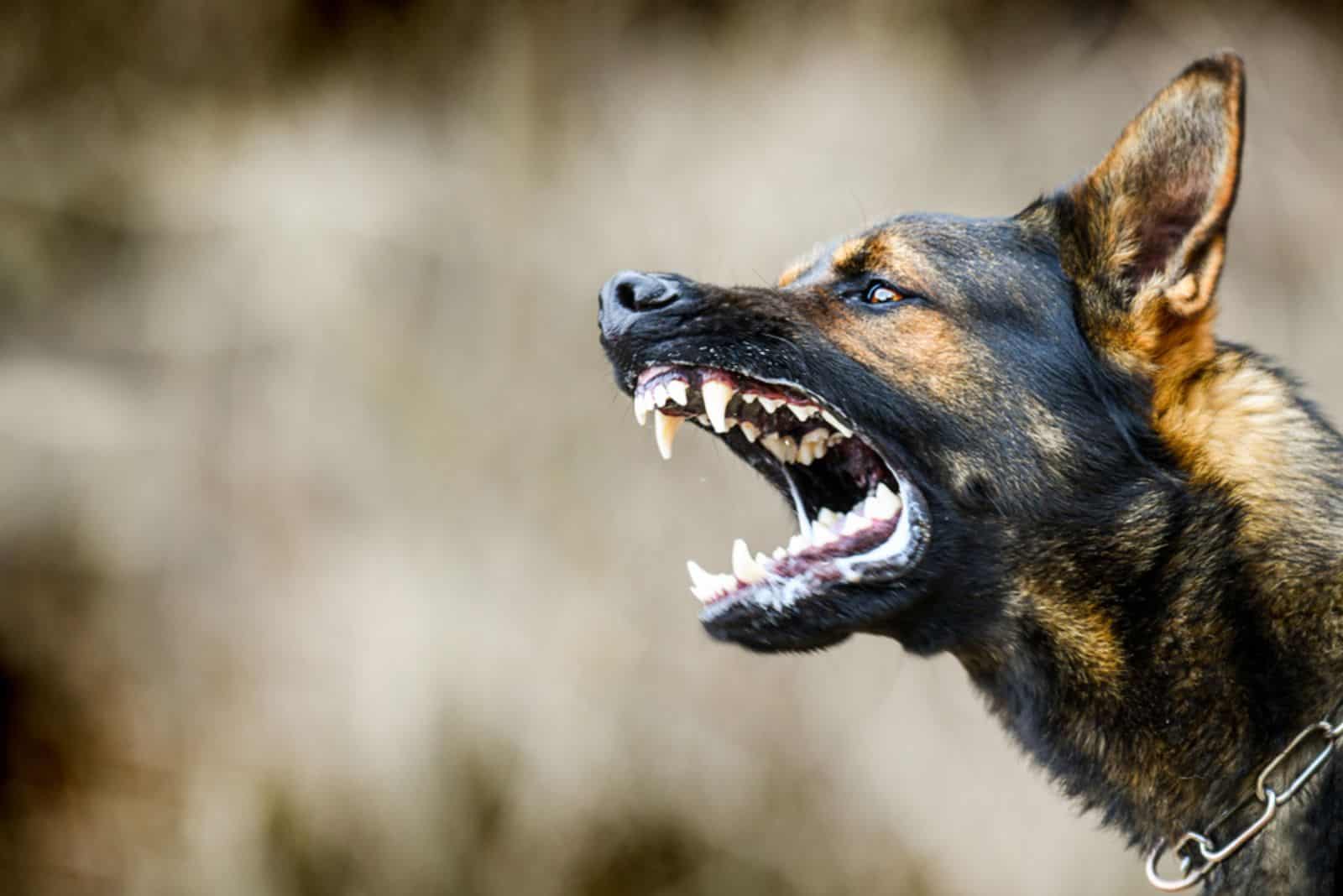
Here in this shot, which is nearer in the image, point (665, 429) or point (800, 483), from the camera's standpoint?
point (665, 429)

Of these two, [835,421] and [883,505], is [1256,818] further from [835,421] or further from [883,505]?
[835,421]

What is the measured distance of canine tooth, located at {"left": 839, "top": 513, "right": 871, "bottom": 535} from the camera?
235 cm

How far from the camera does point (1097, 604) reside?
86.6 inches

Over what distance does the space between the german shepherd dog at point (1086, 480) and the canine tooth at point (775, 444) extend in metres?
0.14

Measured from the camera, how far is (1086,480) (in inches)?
87.8

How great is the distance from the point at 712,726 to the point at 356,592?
133 centimetres

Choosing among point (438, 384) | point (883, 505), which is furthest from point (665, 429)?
point (438, 384)

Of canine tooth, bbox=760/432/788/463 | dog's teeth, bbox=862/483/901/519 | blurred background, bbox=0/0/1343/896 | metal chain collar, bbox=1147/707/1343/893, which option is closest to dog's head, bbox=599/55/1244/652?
dog's teeth, bbox=862/483/901/519

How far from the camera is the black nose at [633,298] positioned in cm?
237

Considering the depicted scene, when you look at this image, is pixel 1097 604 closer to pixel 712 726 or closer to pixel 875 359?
pixel 875 359

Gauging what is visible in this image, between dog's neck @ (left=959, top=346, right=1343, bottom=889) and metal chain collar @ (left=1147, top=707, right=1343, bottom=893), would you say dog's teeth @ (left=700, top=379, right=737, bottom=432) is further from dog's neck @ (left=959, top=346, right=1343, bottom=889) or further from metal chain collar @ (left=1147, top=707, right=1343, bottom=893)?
metal chain collar @ (left=1147, top=707, right=1343, bottom=893)

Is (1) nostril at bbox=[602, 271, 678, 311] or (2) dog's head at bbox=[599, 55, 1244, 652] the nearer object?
(2) dog's head at bbox=[599, 55, 1244, 652]

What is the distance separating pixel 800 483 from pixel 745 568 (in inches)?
14.3

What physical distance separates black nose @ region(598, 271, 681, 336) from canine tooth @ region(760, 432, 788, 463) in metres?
0.38
